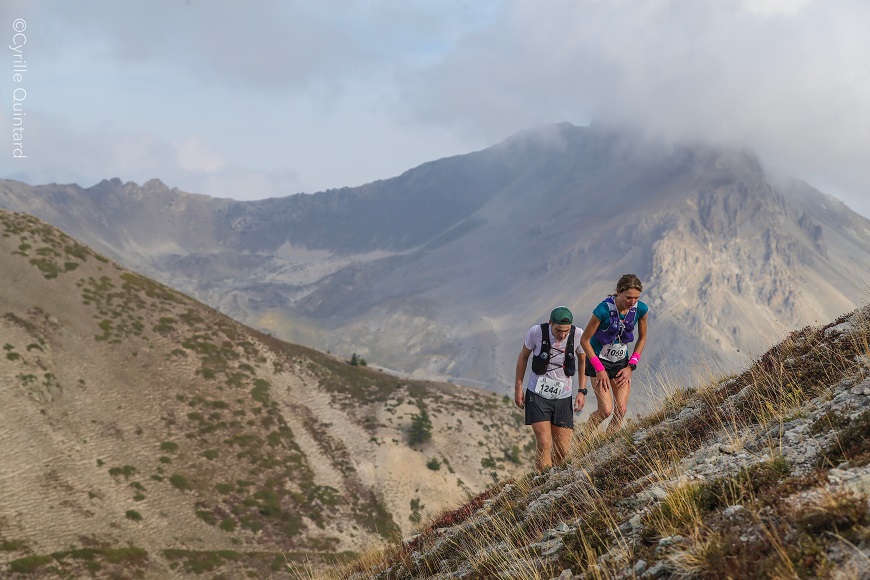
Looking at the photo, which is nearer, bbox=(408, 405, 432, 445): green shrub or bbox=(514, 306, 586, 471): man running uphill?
bbox=(514, 306, 586, 471): man running uphill

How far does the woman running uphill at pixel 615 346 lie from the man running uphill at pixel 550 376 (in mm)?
330

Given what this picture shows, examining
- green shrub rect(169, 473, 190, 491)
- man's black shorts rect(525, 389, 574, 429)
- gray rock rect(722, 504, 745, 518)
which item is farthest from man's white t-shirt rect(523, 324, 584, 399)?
green shrub rect(169, 473, 190, 491)

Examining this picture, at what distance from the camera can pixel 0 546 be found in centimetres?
2922

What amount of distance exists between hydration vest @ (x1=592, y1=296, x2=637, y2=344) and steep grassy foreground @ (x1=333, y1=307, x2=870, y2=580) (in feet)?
5.49

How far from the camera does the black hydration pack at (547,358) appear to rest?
10766 millimetres

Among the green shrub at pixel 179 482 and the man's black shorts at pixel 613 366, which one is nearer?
the man's black shorts at pixel 613 366

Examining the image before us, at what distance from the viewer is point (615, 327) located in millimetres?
11078

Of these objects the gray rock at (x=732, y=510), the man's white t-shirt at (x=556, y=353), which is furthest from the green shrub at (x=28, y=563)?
the gray rock at (x=732, y=510)

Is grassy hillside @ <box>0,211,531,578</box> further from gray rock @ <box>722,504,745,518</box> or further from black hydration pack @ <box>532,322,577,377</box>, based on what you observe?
gray rock @ <box>722,504,745,518</box>

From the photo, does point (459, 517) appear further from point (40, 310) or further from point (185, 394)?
point (40, 310)

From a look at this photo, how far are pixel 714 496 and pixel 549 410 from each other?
5.47 meters

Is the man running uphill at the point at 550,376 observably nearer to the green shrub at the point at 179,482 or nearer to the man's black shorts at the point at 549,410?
the man's black shorts at the point at 549,410

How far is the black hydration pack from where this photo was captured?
35.3ft

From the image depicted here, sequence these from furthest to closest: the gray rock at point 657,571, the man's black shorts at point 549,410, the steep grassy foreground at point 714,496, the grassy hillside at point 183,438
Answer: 1. the grassy hillside at point 183,438
2. the man's black shorts at point 549,410
3. the gray rock at point 657,571
4. the steep grassy foreground at point 714,496
